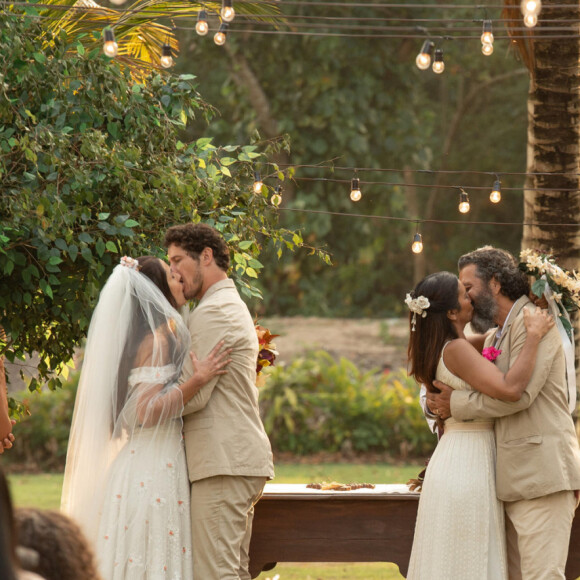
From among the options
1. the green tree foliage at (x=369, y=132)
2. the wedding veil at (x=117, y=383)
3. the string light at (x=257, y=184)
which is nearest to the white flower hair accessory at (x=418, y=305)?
the wedding veil at (x=117, y=383)

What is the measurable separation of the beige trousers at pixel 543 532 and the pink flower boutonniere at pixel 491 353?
2.23 feet

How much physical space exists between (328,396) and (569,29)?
341 inches

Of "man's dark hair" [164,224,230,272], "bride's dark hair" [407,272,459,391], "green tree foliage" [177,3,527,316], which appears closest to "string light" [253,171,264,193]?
"man's dark hair" [164,224,230,272]

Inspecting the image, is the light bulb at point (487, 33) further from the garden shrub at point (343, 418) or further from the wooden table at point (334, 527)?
the garden shrub at point (343, 418)

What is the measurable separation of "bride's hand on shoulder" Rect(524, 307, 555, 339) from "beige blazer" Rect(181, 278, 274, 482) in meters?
1.27

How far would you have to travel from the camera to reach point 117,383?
15.3 feet

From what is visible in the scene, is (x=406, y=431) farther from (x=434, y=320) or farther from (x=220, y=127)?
(x=434, y=320)

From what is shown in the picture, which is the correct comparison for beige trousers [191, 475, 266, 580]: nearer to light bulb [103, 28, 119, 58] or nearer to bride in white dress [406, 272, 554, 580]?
bride in white dress [406, 272, 554, 580]

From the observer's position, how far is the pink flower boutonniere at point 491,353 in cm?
488

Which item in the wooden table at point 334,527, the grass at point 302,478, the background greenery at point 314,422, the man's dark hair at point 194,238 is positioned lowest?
the grass at point 302,478

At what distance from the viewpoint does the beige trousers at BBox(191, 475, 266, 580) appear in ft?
15.0

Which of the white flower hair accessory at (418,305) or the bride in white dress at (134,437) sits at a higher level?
the white flower hair accessory at (418,305)

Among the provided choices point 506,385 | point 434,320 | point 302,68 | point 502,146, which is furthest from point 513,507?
point 502,146

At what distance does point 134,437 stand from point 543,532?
1908mm
